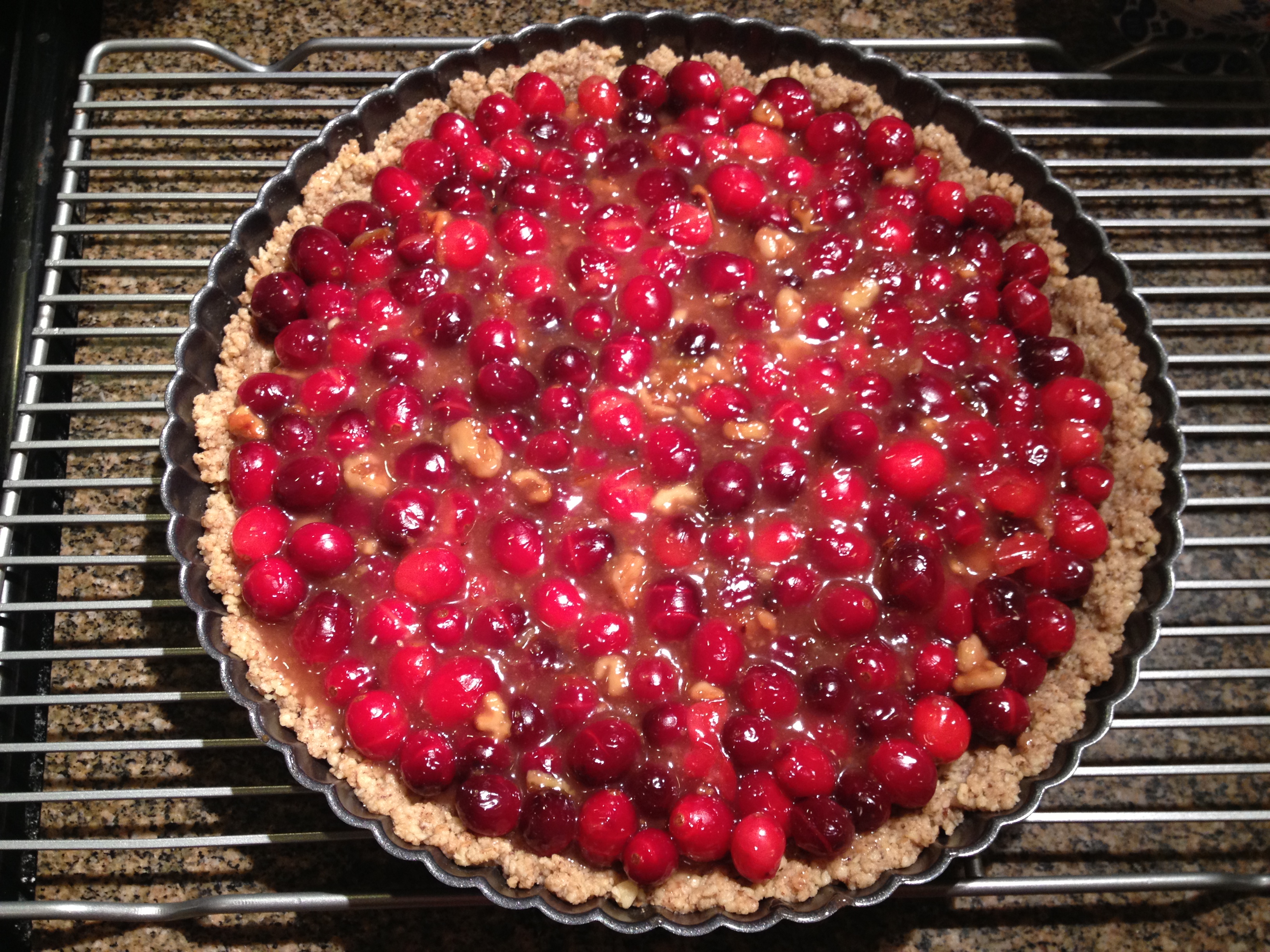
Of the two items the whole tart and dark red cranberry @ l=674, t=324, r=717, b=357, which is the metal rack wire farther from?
dark red cranberry @ l=674, t=324, r=717, b=357

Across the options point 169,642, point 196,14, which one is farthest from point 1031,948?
point 196,14

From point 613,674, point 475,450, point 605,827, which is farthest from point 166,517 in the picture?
point 605,827

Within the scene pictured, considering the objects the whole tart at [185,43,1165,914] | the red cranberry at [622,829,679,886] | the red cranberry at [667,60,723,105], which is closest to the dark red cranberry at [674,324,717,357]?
the whole tart at [185,43,1165,914]

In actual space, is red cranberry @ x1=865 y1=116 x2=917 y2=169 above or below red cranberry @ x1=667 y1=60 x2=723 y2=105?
below

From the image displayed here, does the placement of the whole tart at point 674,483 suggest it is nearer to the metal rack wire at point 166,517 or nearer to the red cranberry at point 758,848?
the red cranberry at point 758,848

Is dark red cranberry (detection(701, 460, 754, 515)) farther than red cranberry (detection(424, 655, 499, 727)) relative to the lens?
Yes

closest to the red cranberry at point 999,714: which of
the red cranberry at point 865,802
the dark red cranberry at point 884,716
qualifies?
the dark red cranberry at point 884,716

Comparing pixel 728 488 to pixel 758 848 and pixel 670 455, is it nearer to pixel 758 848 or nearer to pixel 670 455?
pixel 670 455

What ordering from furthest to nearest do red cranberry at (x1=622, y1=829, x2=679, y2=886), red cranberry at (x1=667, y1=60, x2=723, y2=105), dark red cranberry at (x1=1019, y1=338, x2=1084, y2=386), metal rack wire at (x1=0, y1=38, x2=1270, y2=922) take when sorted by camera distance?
red cranberry at (x1=667, y1=60, x2=723, y2=105) → dark red cranberry at (x1=1019, y1=338, x2=1084, y2=386) → metal rack wire at (x1=0, y1=38, x2=1270, y2=922) → red cranberry at (x1=622, y1=829, x2=679, y2=886)
